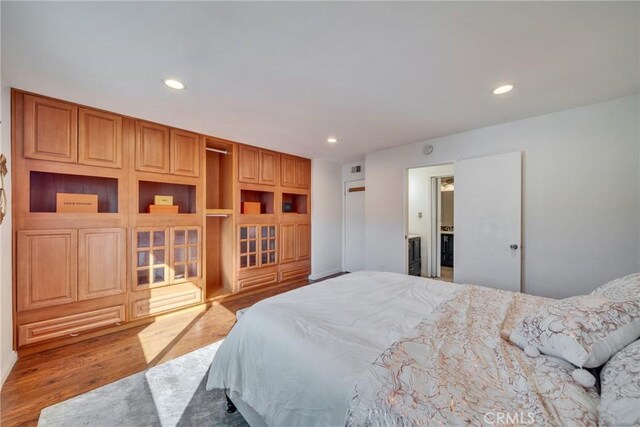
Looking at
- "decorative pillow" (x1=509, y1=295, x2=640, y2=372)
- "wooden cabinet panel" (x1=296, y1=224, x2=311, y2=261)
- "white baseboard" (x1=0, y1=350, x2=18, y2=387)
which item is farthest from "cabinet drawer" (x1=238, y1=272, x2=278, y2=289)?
"decorative pillow" (x1=509, y1=295, x2=640, y2=372)

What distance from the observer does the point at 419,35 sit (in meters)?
1.51

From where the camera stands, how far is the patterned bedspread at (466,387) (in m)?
0.75

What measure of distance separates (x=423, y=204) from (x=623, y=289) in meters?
3.73

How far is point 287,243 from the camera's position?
4.51 metres

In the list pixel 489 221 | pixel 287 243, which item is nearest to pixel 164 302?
pixel 287 243

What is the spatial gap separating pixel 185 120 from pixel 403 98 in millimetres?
2405

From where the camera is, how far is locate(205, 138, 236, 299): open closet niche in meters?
3.80

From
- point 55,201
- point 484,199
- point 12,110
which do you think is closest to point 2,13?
point 12,110

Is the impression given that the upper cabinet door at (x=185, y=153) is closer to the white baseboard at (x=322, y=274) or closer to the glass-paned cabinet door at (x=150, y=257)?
the glass-paned cabinet door at (x=150, y=257)

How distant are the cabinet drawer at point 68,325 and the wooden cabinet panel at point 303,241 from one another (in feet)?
8.81

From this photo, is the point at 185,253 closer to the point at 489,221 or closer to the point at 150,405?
the point at 150,405

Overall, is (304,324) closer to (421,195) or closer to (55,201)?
(55,201)

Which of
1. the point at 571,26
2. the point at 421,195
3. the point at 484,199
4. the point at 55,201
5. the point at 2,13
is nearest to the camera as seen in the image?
the point at 2,13

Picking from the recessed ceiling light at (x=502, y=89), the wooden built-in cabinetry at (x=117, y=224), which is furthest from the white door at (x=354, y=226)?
the recessed ceiling light at (x=502, y=89)
